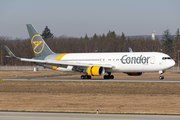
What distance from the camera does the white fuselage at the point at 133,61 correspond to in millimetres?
43250

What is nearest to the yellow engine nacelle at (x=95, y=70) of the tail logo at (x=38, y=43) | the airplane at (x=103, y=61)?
the airplane at (x=103, y=61)

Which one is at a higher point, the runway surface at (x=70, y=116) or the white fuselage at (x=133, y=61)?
the white fuselage at (x=133, y=61)

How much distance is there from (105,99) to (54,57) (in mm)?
28803

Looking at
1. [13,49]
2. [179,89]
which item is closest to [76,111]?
[179,89]

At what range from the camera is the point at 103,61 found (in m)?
47.5

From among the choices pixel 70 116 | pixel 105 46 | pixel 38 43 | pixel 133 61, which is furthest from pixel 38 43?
pixel 105 46

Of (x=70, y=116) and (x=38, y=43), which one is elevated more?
(x=38, y=43)

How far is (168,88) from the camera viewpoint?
32.3m

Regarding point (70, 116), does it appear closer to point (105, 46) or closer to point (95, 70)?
point (95, 70)

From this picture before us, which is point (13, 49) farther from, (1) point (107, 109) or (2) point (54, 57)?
(1) point (107, 109)

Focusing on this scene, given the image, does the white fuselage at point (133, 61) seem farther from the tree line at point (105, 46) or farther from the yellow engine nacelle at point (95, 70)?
the tree line at point (105, 46)

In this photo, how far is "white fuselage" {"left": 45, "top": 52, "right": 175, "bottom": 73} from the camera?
43250 millimetres

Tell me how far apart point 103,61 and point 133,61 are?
5477 millimetres

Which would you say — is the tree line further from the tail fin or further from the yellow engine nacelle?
the yellow engine nacelle
